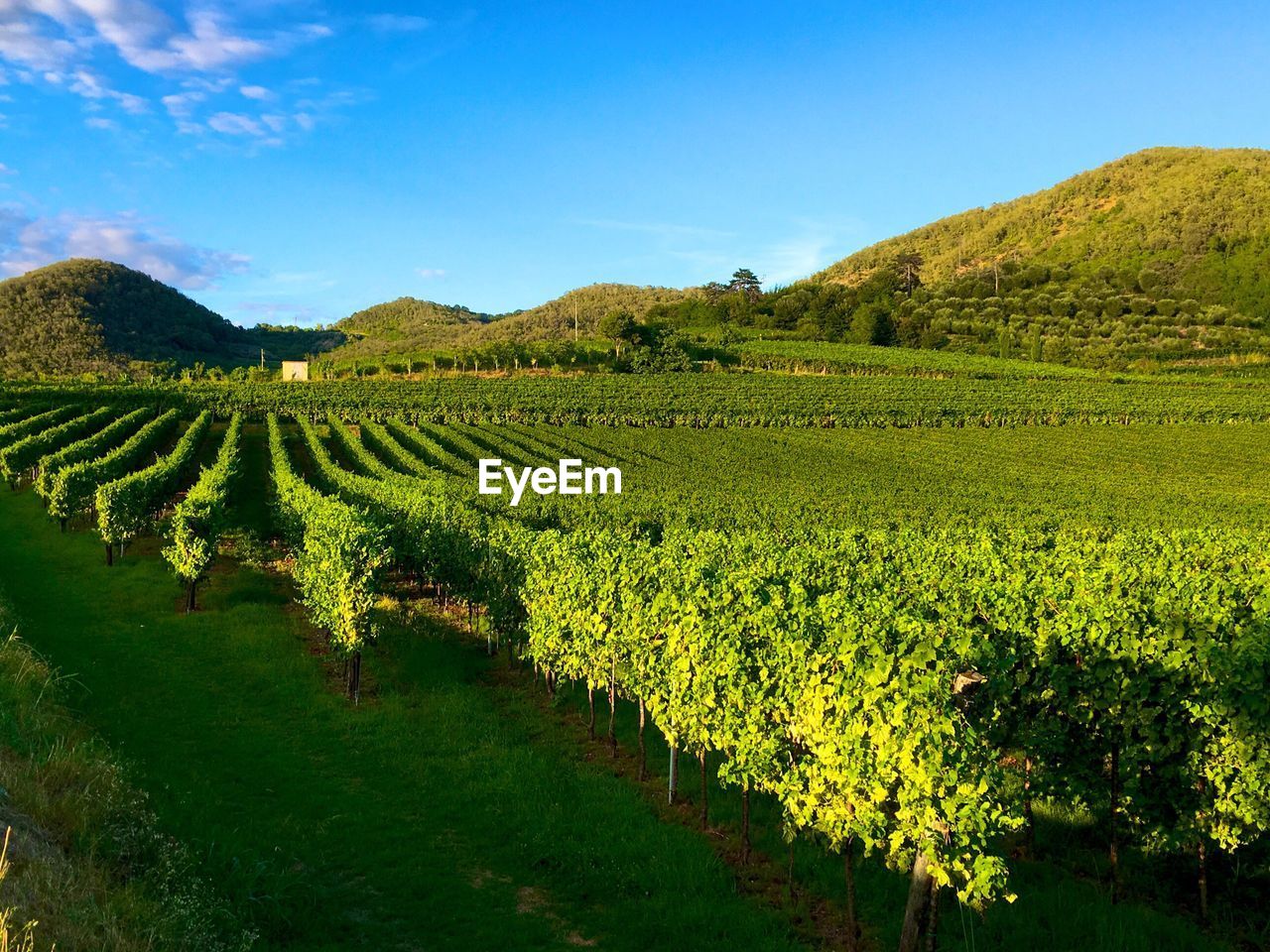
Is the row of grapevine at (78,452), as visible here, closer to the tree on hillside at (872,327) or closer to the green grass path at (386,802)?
the green grass path at (386,802)

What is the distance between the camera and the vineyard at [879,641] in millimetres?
8359

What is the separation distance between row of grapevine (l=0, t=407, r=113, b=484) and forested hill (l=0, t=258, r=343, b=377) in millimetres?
74514

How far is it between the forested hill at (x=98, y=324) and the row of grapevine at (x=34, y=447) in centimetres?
7451

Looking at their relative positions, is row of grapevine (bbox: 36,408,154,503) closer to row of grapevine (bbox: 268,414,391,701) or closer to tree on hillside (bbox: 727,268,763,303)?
row of grapevine (bbox: 268,414,391,701)

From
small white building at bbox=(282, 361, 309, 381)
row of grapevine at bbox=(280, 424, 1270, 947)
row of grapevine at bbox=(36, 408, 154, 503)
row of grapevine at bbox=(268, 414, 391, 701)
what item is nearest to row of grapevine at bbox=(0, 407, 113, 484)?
row of grapevine at bbox=(36, 408, 154, 503)

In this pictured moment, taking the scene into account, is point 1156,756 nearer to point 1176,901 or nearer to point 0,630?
point 1176,901

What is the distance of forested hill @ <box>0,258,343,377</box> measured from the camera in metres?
126

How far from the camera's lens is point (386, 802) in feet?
39.8

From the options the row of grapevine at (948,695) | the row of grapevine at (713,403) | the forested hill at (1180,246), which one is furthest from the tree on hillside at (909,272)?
the row of grapevine at (948,695)

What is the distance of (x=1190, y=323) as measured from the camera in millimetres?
127250

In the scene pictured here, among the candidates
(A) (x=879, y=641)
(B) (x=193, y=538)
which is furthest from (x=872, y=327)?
(A) (x=879, y=641)

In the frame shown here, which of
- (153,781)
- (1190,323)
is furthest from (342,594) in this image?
(1190,323)

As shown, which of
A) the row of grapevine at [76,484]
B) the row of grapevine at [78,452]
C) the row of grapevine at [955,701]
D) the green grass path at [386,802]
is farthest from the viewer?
the row of grapevine at [78,452]

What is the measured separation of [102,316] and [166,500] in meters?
136
